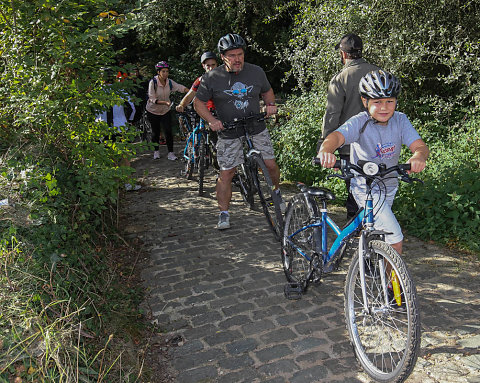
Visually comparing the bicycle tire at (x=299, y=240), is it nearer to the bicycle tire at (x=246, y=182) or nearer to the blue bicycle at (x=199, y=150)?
the bicycle tire at (x=246, y=182)

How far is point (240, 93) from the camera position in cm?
561

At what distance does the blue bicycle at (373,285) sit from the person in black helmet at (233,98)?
6.47 ft

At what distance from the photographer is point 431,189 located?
5.46 metres

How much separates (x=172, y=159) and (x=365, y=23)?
5091 mm

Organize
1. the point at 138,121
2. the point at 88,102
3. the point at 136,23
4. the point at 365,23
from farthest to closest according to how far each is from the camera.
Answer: the point at 138,121, the point at 365,23, the point at 88,102, the point at 136,23

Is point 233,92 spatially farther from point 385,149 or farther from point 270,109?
point 385,149

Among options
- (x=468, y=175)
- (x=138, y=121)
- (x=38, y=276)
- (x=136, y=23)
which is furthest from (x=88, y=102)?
(x=138, y=121)

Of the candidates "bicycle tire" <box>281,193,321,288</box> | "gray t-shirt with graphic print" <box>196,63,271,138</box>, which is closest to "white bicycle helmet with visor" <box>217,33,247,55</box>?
"gray t-shirt with graphic print" <box>196,63,271,138</box>

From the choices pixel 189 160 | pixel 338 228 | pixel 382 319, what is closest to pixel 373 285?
pixel 382 319

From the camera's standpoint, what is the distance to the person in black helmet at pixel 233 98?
5445 millimetres

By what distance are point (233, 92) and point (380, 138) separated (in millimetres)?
2513

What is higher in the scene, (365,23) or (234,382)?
(365,23)

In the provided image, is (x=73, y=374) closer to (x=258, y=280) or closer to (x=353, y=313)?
(x=353, y=313)

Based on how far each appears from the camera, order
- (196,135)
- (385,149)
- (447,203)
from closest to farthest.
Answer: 1. (385,149)
2. (447,203)
3. (196,135)
